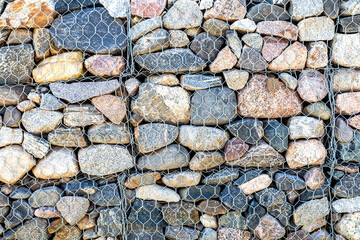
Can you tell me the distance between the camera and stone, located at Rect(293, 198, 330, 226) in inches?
72.3

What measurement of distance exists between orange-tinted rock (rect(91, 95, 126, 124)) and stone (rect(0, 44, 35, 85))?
1.40 ft

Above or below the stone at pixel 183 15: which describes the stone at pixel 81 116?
below

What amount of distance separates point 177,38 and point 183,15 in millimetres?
137

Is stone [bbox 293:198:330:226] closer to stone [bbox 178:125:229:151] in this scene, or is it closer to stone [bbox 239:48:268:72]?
stone [bbox 178:125:229:151]

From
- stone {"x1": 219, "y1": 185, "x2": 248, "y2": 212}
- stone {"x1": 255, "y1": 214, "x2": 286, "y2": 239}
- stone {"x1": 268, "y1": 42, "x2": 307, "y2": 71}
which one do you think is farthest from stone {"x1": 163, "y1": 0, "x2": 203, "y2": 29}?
stone {"x1": 255, "y1": 214, "x2": 286, "y2": 239}

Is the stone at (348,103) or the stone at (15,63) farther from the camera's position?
the stone at (348,103)

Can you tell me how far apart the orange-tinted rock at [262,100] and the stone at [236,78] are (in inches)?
1.3

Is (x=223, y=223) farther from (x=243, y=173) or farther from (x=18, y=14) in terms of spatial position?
(x=18, y=14)

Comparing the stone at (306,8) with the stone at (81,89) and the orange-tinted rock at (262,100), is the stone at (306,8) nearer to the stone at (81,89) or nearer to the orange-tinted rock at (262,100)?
the orange-tinted rock at (262,100)

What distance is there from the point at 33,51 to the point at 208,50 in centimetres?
101

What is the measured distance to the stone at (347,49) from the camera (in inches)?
72.1

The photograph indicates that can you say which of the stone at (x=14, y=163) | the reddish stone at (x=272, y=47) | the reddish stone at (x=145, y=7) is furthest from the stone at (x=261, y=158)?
the stone at (x=14, y=163)

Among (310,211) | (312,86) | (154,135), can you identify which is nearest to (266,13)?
(312,86)

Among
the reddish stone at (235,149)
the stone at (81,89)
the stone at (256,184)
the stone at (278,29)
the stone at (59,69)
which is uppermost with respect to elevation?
the stone at (278,29)
